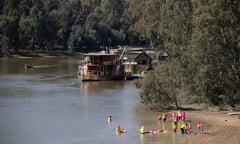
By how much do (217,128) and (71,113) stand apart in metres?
17.3

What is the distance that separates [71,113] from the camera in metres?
60.4

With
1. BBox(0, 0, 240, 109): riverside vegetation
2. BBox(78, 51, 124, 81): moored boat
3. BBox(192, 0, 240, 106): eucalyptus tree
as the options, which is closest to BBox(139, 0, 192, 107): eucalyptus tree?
BBox(0, 0, 240, 109): riverside vegetation

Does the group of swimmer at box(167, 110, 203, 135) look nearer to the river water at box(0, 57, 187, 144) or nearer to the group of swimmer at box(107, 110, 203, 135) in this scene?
the group of swimmer at box(107, 110, 203, 135)

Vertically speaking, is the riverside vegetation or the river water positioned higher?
the riverside vegetation

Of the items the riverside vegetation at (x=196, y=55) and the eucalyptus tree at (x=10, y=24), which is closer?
the riverside vegetation at (x=196, y=55)

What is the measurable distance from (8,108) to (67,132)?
16617 mm

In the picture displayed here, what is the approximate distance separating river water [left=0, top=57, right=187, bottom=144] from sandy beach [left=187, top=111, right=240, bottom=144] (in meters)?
1.80

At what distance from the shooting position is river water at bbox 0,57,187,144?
4734 centimetres

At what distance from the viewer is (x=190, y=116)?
55.9 metres

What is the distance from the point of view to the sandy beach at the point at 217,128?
1777 inches

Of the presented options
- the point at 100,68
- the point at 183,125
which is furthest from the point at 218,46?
the point at 100,68

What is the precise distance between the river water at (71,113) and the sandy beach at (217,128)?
5.91ft

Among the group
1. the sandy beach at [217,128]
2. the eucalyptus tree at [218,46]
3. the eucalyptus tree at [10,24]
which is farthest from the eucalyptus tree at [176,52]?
the eucalyptus tree at [10,24]

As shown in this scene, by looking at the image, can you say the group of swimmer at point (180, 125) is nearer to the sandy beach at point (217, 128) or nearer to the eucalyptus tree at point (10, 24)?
the sandy beach at point (217, 128)
